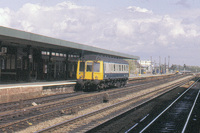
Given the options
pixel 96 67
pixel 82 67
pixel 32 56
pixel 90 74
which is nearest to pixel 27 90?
pixel 82 67

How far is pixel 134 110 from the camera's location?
14.1 metres

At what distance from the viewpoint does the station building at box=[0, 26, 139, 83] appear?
19.8 metres

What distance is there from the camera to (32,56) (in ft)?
91.7

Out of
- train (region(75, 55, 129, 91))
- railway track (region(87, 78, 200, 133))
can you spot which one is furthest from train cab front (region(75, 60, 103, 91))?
railway track (region(87, 78, 200, 133))

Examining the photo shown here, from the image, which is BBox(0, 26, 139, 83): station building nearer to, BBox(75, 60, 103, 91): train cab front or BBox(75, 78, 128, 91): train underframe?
BBox(75, 60, 103, 91): train cab front

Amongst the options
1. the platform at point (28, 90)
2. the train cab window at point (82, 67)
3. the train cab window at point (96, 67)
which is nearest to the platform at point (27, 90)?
the platform at point (28, 90)

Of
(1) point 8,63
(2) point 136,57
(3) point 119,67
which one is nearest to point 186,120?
(3) point 119,67

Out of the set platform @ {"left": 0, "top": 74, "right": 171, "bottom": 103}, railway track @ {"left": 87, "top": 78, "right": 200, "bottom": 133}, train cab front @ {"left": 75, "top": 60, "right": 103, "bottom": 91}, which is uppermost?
train cab front @ {"left": 75, "top": 60, "right": 103, "bottom": 91}

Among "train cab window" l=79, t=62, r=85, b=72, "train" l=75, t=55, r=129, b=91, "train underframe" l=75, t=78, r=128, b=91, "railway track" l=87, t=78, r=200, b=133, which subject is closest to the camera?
"railway track" l=87, t=78, r=200, b=133

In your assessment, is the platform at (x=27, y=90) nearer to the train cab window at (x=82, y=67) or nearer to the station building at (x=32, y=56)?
the train cab window at (x=82, y=67)

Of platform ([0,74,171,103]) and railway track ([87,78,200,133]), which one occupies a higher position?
platform ([0,74,171,103])

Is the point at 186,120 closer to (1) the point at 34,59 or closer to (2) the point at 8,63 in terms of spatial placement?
(2) the point at 8,63

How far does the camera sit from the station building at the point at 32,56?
778 inches

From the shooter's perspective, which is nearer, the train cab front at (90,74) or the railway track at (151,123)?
the railway track at (151,123)
